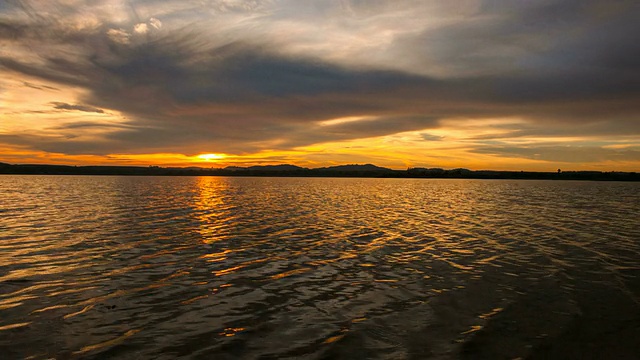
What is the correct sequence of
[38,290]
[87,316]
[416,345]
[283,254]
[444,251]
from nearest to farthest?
[416,345] < [87,316] < [38,290] < [283,254] < [444,251]

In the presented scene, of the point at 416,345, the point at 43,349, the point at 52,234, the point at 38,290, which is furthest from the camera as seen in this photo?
the point at 52,234

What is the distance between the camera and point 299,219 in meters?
Answer: 37.7

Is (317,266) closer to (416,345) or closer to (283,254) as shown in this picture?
(283,254)

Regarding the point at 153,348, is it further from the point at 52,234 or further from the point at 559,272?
the point at 52,234

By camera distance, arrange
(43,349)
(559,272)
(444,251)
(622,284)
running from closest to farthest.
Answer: (43,349)
(622,284)
(559,272)
(444,251)

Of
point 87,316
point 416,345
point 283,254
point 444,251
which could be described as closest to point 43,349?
point 87,316

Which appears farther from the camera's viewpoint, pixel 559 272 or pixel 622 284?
pixel 559 272

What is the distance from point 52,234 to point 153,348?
71.1ft

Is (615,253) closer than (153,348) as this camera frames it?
No

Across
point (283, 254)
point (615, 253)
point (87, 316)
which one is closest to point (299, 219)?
point (283, 254)

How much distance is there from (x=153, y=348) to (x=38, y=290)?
7.49 meters

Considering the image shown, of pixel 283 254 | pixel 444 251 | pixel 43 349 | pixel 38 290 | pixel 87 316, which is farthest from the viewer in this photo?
pixel 444 251

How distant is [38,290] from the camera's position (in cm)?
1433

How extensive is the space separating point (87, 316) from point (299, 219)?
86.2 ft
